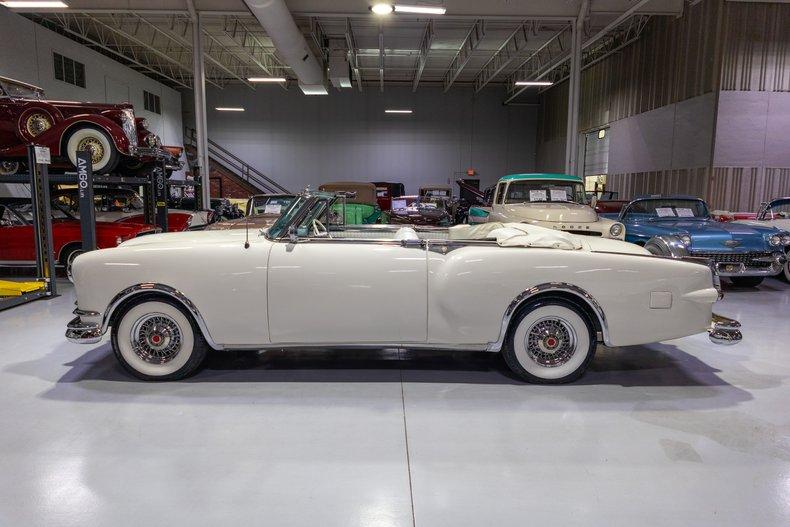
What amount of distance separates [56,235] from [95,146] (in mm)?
1556

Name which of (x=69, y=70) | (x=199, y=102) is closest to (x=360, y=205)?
(x=199, y=102)

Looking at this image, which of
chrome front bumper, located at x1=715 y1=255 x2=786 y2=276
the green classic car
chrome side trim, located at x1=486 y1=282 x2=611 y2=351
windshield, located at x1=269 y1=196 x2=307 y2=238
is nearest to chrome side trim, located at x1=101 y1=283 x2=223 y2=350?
windshield, located at x1=269 y1=196 x2=307 y2=238

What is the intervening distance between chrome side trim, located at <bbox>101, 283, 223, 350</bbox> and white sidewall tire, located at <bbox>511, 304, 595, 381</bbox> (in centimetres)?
227

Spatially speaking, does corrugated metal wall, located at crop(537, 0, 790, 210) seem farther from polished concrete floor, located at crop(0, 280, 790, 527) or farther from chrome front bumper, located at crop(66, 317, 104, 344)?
chrome front bumper, located at crop(66, 317, 104, 344)

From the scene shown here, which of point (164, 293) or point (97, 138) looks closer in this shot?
point (164, 293)

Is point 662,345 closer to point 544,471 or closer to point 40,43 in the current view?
point 544,471

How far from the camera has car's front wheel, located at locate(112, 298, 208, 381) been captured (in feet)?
12.2

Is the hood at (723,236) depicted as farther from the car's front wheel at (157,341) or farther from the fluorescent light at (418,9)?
the fluorescent light at (418,9)

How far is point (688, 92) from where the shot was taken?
14523 mm

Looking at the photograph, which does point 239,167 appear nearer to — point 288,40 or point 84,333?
point 288,40

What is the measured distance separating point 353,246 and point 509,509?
6.79 ft

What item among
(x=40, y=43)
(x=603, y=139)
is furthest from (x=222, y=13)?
(x=603, y=139)

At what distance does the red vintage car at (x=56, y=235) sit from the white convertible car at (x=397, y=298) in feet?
15.1

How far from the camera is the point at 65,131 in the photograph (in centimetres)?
774
